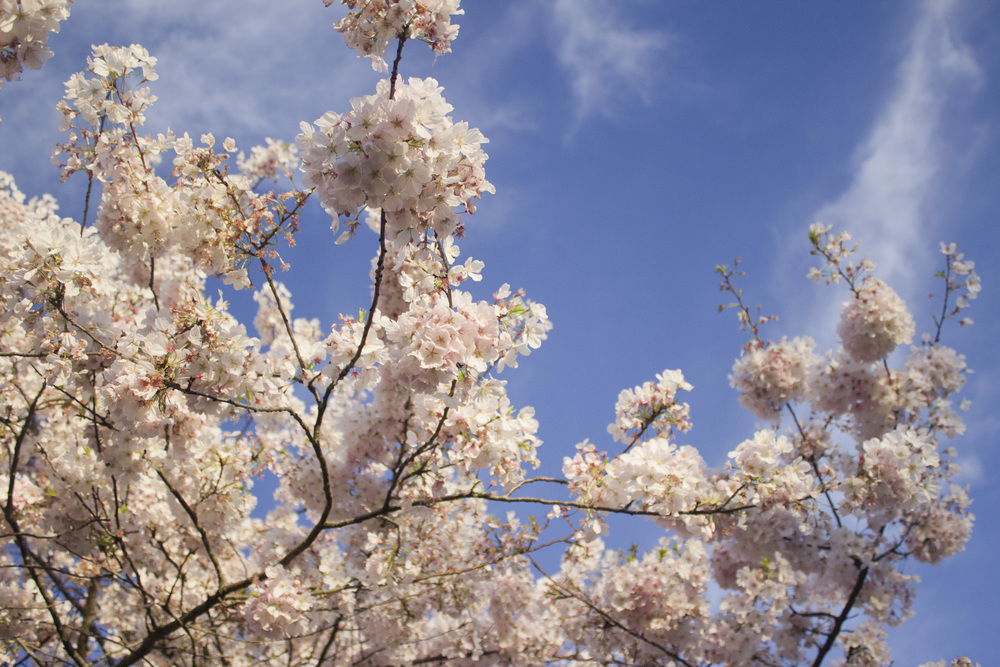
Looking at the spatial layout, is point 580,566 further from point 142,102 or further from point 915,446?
point 142,102

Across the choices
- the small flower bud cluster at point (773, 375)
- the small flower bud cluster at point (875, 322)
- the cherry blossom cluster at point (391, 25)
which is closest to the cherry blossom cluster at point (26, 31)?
the cherry blossom cluster at point (391, 25)

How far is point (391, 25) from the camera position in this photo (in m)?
2.53

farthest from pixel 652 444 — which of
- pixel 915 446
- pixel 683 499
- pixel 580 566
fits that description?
pixel 580 566

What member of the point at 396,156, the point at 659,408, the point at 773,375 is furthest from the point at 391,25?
the point at 773,375

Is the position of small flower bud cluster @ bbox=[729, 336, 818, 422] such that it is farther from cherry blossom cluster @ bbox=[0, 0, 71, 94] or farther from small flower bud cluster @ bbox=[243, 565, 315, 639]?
cherry blossom cluster @ bbox=[0, 0, 71, 94]

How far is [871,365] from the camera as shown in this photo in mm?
6934

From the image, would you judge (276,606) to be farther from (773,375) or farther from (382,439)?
(773,375)

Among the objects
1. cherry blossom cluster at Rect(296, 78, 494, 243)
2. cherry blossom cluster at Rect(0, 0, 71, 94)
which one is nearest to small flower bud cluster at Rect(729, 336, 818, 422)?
cherry blossom cluster at Rect(296, 78, 494, 243)

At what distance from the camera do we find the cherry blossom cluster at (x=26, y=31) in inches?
100

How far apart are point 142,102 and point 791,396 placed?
23.3ft

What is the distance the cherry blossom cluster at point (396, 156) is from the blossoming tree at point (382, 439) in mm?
10

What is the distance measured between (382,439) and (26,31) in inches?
152

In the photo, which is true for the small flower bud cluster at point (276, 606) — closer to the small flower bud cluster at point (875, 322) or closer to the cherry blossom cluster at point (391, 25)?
the cherry blossom cluster at point (391, 25)

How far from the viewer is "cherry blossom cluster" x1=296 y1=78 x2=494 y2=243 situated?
2.37 meters
